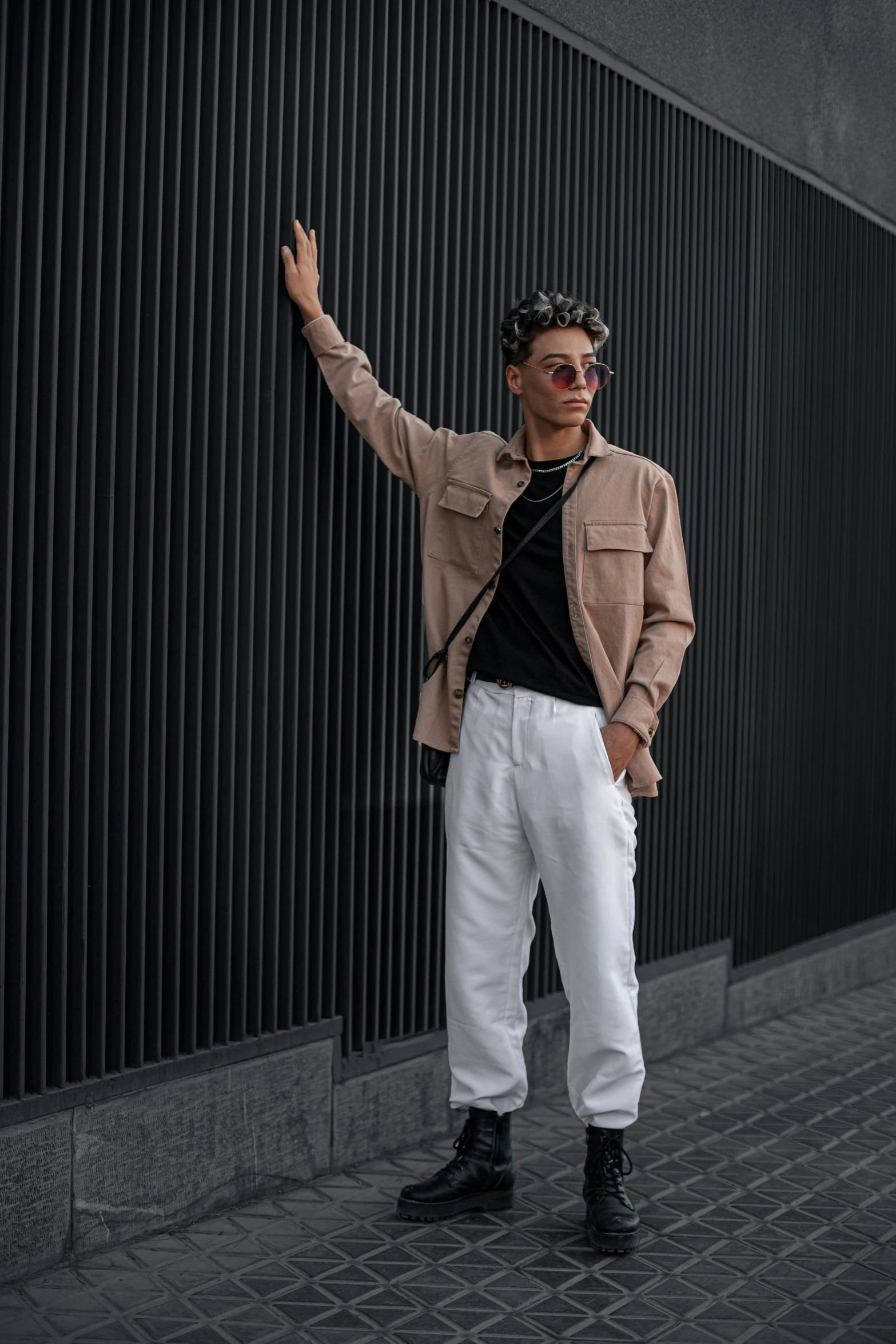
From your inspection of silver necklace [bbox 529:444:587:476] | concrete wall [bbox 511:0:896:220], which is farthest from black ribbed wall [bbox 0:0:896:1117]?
silver necklace [bbox 529:444:587:476]

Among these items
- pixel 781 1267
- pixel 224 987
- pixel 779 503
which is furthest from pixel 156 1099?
pixel 779 503

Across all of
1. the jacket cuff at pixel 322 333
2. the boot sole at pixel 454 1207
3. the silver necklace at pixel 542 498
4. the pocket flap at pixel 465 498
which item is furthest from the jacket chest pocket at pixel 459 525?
the boot sole at pixel 454 1207

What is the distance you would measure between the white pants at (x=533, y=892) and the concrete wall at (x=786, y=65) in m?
2.64

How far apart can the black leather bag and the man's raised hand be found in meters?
0.88

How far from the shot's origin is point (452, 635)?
4.43 m

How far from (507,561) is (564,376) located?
0.52 metres

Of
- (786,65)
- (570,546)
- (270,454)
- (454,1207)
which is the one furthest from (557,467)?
(786,65)

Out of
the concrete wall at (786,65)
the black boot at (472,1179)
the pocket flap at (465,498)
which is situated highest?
the concrete wall at (786,65)

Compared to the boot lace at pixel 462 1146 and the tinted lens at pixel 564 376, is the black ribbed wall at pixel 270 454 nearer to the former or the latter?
the boot lace at pixel 462 1146

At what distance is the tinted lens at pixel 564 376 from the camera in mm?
4273

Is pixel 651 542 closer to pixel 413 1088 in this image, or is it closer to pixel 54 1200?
pixel 413 1088

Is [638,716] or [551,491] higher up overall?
[551,491]

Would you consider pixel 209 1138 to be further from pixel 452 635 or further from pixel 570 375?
pixel 570 375

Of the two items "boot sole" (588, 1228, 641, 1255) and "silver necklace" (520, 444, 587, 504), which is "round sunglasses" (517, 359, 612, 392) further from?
"boot sole" (588, 1228, 641, 1255)
